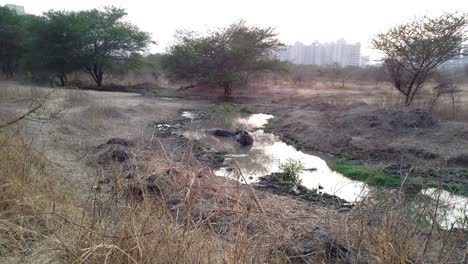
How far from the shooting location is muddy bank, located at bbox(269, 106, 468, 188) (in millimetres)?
9222

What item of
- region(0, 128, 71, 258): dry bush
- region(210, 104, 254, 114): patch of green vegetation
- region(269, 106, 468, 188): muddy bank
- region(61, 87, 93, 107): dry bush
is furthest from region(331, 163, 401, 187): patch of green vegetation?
region(210, 104, 254, 114): patch of green vegetation

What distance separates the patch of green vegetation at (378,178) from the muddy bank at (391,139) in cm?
41

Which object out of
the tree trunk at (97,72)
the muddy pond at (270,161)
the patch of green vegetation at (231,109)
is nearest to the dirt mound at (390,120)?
the muddy pond at (270,161)

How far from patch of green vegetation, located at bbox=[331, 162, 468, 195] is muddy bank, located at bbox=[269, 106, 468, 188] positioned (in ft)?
1.36

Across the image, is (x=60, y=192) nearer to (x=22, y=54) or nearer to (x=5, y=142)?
(x=5, y=142)

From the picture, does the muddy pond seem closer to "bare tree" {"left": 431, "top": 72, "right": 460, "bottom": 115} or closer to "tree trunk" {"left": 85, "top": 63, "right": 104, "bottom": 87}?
"bare tree" {"left": 431, "top": 72, "right": 460, "bottom": 115}

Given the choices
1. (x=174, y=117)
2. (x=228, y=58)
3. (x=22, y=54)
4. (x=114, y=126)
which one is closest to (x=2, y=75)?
(x=22, y=54)

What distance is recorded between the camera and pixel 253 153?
11445 millimetres

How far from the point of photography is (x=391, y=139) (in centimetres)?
1109

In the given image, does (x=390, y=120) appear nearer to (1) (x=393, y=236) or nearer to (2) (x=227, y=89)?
(1) (x=393, y=236)

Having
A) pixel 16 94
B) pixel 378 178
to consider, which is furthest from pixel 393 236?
pixel 16 94

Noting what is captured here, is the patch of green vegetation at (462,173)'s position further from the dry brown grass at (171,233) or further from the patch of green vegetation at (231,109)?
the patch of green vegetation at (231,109)

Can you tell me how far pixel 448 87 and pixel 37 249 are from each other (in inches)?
715

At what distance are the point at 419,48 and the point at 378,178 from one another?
33.2ft
